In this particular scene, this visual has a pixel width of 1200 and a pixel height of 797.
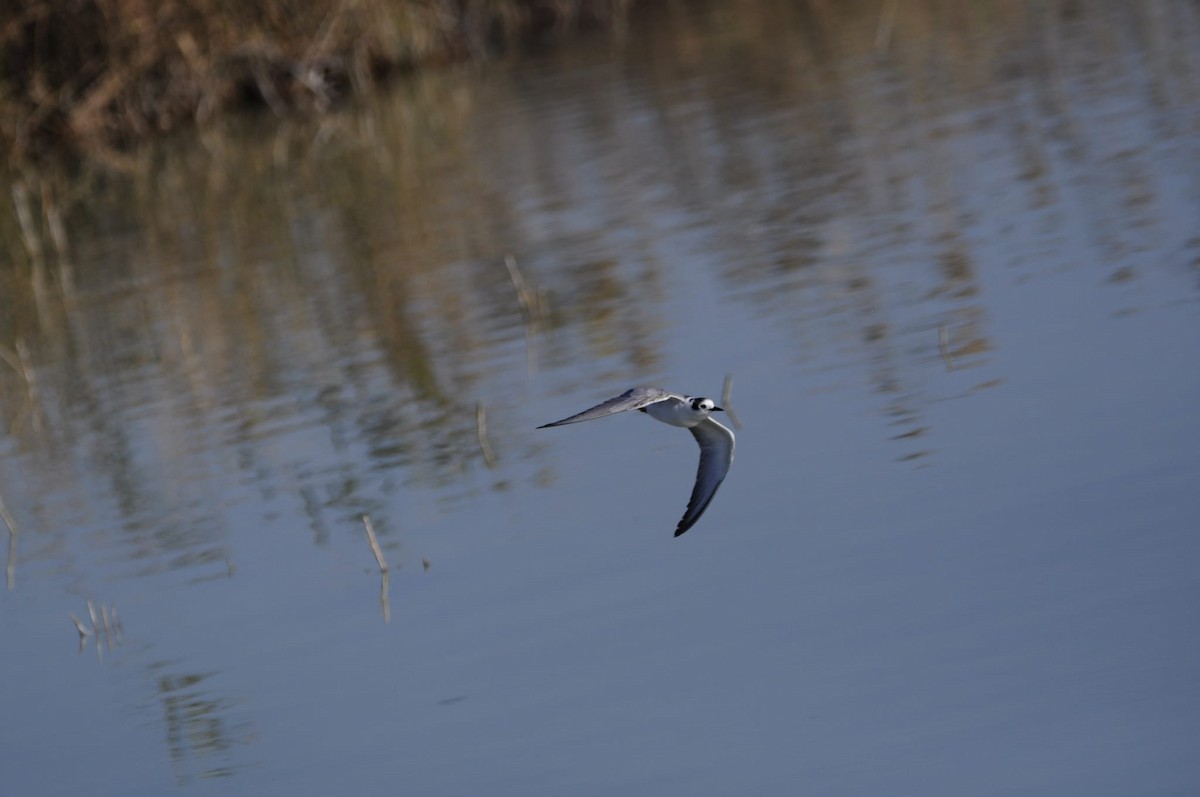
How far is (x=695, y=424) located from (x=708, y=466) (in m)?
0.47

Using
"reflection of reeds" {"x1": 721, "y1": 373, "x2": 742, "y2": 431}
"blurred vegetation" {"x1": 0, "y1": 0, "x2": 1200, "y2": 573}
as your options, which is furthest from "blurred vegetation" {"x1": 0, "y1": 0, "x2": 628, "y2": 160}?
"reflection of reeds" {"x1": 721, "y1": 373, "x2": 742, "y2": 431}

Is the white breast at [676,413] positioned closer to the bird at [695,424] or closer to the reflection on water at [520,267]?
the bird at [695,424]

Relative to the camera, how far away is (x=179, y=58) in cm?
2853

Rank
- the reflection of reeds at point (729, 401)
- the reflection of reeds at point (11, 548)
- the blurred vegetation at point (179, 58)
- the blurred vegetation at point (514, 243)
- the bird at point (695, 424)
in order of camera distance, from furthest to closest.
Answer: the blurred vegetation at point (179, 58) → the blurred vegetation at point (514, 243) → the reflection of reeds at point (729, 401) → the reflection of reeds at point (11, 548) → the bird at point (695, 424)

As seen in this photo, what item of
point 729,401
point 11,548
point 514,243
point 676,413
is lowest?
point 514,243

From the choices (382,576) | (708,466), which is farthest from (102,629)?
(708,466)

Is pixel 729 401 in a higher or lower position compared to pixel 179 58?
higher

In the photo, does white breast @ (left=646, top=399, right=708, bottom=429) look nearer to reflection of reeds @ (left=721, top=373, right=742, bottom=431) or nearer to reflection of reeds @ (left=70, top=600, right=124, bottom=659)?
reflection of reeds @ (left=721, top=373, right=742, bottom=431)

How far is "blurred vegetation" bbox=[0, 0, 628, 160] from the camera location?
26.9 m

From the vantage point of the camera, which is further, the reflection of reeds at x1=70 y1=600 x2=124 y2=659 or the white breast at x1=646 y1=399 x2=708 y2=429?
the reflection of reeds at x1=70 y1=600 x2=124 y2=659

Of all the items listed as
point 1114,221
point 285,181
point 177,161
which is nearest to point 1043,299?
point 1114,221

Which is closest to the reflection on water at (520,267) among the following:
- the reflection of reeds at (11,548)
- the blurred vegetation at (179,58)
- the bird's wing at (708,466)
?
the reflection of reeds at (11,548)

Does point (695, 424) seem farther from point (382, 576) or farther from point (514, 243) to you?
point (514, 243)

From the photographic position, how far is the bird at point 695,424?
674 centimetres
